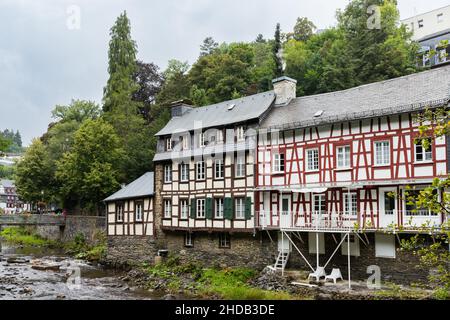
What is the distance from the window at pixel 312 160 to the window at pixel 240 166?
3.67 meters

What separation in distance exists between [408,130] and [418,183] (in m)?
2.27

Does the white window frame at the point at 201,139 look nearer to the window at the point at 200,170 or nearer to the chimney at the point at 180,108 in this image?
the window at the point at 200,170

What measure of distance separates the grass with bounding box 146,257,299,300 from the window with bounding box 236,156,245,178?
16.0ft

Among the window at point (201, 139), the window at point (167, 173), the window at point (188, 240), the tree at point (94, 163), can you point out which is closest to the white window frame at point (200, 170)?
the window at point (201, 139)

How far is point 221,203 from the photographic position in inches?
974

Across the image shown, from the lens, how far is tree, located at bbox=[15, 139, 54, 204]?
46.0 meters

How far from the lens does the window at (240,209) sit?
77.6 feet

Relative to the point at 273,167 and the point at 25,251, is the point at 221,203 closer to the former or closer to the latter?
the point at 273,167

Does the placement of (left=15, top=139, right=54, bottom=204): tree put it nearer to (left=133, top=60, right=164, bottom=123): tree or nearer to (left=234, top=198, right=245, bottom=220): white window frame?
(left=133, top=60, right=164, bottom=123): tree

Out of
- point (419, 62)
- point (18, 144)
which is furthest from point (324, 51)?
point (18, 144)

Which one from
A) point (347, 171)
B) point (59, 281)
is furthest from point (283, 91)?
point (59, 281)
